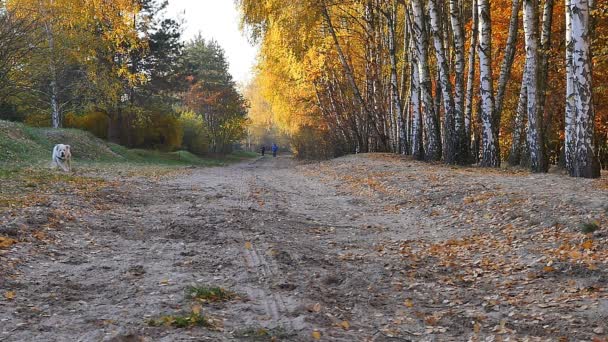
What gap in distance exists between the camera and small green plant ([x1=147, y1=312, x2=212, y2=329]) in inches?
171

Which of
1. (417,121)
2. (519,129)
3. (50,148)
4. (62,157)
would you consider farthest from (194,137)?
(519,129)

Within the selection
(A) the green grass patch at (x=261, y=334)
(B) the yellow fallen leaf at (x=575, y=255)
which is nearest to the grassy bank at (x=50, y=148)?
(A) the green grass patch at (x=261, y=334)

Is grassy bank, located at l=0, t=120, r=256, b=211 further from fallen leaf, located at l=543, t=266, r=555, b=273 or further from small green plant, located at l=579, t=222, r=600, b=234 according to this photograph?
small green plant, located at l=579, t=222, r=600, b=234

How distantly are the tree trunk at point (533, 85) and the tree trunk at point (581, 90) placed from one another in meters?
2.18

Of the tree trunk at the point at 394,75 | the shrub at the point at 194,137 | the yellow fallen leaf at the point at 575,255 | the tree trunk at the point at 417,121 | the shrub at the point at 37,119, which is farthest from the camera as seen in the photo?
the shrub at the point at 194,137

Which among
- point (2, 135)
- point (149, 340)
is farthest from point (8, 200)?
point (2, 135)

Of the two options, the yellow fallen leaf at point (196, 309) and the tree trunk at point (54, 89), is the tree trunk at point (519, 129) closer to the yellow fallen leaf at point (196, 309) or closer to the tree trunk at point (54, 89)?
the yellow fallen leaf at point (196, 309)

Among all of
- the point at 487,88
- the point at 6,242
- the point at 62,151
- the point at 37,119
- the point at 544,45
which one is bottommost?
the point at 6,242

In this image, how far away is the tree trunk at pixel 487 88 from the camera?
15.9 meters

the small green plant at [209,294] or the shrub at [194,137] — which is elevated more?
the shrub at [194,137]

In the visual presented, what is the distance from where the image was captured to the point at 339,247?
7777 millimetres

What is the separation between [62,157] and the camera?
669 inches

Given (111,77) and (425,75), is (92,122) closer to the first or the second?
(111,77)

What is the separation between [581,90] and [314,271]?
836 cm
